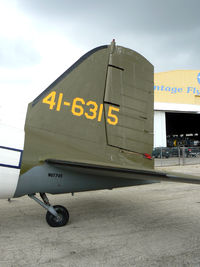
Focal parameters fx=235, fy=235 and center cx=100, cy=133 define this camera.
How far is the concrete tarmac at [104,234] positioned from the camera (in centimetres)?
326

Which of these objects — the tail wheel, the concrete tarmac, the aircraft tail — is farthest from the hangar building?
the tail wheel

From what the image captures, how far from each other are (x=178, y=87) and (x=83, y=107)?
91.6 feet

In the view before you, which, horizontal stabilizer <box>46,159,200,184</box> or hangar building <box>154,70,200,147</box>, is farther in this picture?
hangar building <box>154,70,200,147</box>

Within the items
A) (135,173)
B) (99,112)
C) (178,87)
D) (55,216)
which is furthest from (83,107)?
(178,87)

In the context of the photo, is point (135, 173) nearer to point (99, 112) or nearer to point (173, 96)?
point (99, 112)

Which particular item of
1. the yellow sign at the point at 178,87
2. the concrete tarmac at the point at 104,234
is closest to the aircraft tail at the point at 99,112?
the concrete tarmac at the point at 104,234

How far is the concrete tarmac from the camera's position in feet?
10.7

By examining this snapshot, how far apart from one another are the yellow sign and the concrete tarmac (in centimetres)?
2430

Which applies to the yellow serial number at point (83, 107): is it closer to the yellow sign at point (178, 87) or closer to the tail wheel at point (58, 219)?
the tail wheel at point (58, 219)

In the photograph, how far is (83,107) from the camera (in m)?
4.75

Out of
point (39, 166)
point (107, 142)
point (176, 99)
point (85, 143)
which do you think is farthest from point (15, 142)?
point (176, 99)

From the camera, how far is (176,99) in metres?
30.1

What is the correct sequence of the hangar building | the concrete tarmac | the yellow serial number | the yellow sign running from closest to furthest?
the concrete tarmac → the yellow serial number → the hangar building → the yellow sign

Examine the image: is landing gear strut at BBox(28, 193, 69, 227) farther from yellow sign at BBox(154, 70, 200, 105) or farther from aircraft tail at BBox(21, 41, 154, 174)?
yellow sign at BBox(154, 70, 200, 105)
